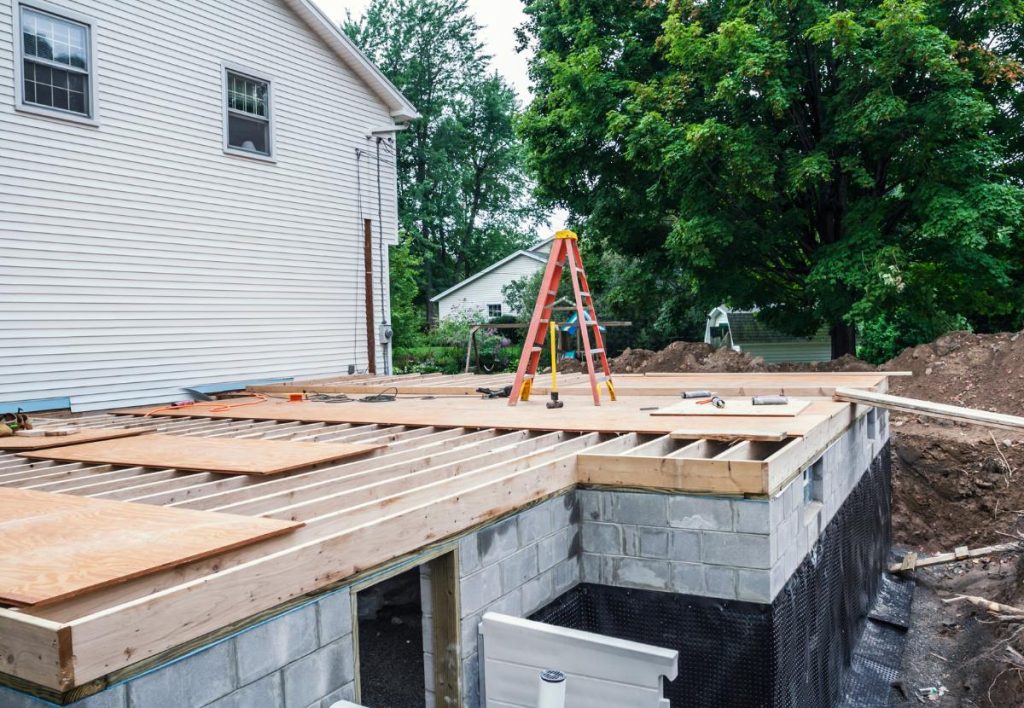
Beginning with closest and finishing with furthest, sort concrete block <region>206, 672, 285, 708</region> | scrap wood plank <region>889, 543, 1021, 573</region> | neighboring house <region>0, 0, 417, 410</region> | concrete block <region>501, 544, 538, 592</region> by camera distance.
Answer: concrete block <region>206, 672, 285, 708</region>
concrete block <region>501, 544, 538, 592</region>
scrap wood plank <region>889, 543, 1021, 573</region>
neighboring house <region>0, 0, 417, 410</region>

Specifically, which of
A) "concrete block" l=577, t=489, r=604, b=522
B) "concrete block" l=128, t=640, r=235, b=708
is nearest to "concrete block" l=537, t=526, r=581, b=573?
"concrete block" l=577, t=489, r=604, b=522

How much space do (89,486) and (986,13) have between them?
51.1 feet

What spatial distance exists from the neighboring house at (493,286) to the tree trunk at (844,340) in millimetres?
18125

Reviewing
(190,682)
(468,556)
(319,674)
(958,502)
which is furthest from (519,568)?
(958,502)

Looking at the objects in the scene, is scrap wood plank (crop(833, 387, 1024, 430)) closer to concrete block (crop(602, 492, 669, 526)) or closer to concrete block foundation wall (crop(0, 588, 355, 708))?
concrete block (crop(602, 492, 669, 526))

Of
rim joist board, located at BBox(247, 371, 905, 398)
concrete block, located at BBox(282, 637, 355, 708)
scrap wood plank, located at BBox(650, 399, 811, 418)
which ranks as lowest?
concrete block, located at BBox(282, 637, 355, 708)

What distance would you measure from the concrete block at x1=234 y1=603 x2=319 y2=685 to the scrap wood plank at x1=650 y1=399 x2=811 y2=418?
3.80 meters

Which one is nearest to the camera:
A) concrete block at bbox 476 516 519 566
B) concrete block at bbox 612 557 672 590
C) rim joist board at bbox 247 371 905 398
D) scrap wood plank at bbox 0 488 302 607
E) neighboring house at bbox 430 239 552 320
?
scrap wood plank at bbox 0 488 302 607

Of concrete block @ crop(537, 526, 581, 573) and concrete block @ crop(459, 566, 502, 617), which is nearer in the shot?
concrete block @ crop(459, 566, 502, 617)

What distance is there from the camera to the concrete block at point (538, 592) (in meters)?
4.11

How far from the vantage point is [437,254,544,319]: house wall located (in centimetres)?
3438

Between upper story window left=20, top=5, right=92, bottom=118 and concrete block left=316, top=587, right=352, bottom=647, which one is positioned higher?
upper story window left=20, top=5, right=92, bottom=118

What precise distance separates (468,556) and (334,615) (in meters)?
0.90

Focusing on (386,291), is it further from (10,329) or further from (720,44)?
(720,44)
